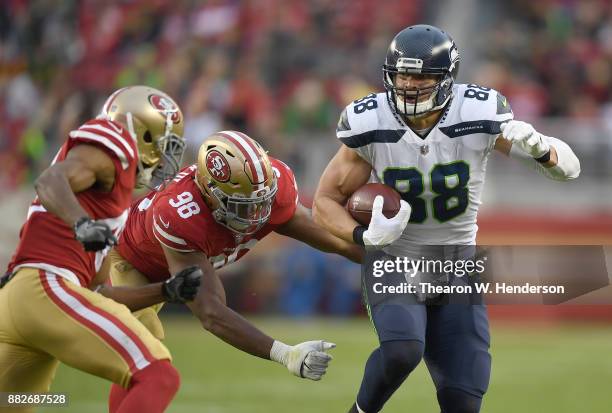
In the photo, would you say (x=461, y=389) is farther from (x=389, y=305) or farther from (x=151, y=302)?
(x=151, y=302)

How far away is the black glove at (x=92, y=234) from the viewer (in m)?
3.83

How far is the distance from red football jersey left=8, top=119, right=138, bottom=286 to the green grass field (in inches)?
99.1

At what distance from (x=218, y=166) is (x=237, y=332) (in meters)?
0.72

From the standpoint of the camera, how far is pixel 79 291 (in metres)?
4.19

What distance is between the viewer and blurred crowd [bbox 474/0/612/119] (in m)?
11.6

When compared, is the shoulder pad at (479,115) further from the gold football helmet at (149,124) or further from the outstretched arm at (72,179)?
the outstretched arm at (72,179)

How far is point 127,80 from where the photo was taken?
41.2ft

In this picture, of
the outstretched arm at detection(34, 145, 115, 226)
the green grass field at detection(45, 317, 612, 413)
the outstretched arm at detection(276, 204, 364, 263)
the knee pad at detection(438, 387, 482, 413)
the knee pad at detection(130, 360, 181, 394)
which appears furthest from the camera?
the green grass field at detection(45, 317, 612, 413)

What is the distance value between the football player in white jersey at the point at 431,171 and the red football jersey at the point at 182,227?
0.27 meters

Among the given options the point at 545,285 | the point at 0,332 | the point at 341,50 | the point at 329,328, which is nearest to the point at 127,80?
the point at 341,50

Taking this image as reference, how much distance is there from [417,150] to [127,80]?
8.25 m

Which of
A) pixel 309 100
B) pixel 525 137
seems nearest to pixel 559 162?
pixel 525 137

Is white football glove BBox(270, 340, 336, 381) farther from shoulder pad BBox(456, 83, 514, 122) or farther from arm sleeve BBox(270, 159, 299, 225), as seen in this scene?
shoulder pad BBox(456, 83, 514, 122)

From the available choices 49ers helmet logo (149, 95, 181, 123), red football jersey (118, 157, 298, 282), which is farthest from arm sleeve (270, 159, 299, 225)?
49ers helmet logo (149, 95, 181, 123)
